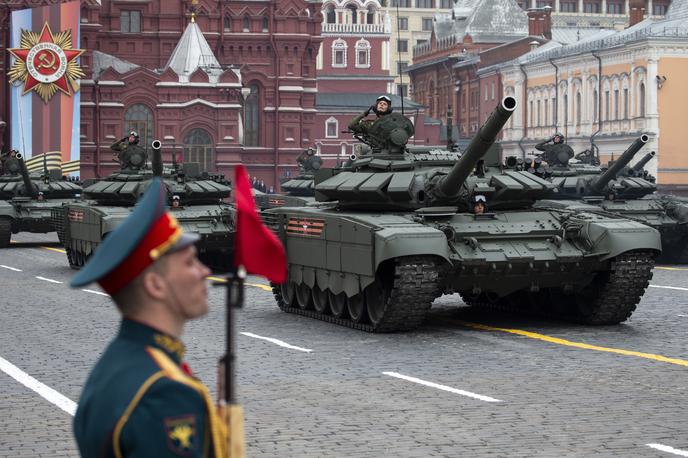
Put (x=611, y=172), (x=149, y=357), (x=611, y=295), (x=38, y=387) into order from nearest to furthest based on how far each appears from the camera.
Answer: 1. (x=149, y=357)
2. (x=38, y=387)
3. (x=611, y=295)
4. (x=611, y=172)

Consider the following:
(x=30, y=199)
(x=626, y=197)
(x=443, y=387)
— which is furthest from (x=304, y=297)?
(x=30, y=199)

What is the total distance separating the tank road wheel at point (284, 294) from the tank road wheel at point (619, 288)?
12.3ft

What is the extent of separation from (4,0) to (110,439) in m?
69.7

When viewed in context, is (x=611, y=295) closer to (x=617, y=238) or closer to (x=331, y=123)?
(x=617, y=238)

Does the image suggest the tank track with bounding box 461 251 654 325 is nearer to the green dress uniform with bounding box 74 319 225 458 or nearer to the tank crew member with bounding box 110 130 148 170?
the green dress uniform with bounding box 74 319 225 458

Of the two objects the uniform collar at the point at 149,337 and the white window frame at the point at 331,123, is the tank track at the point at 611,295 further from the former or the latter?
the white window frame at the point at 331,123

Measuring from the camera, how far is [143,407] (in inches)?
143

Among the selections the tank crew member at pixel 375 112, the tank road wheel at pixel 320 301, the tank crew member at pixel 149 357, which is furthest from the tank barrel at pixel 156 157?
the tank crew member at pixel 149 357

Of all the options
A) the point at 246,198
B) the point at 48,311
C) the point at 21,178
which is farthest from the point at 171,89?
the point at 246,198

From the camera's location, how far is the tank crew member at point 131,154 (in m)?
29.5

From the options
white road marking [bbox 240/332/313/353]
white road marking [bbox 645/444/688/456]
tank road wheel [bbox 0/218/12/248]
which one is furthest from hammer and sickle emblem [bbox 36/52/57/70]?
white road marking [bbox 645/444/688/456]

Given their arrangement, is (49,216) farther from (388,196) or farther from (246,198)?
(246,198)

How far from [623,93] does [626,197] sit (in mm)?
42500

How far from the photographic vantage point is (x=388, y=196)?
1708 cm
